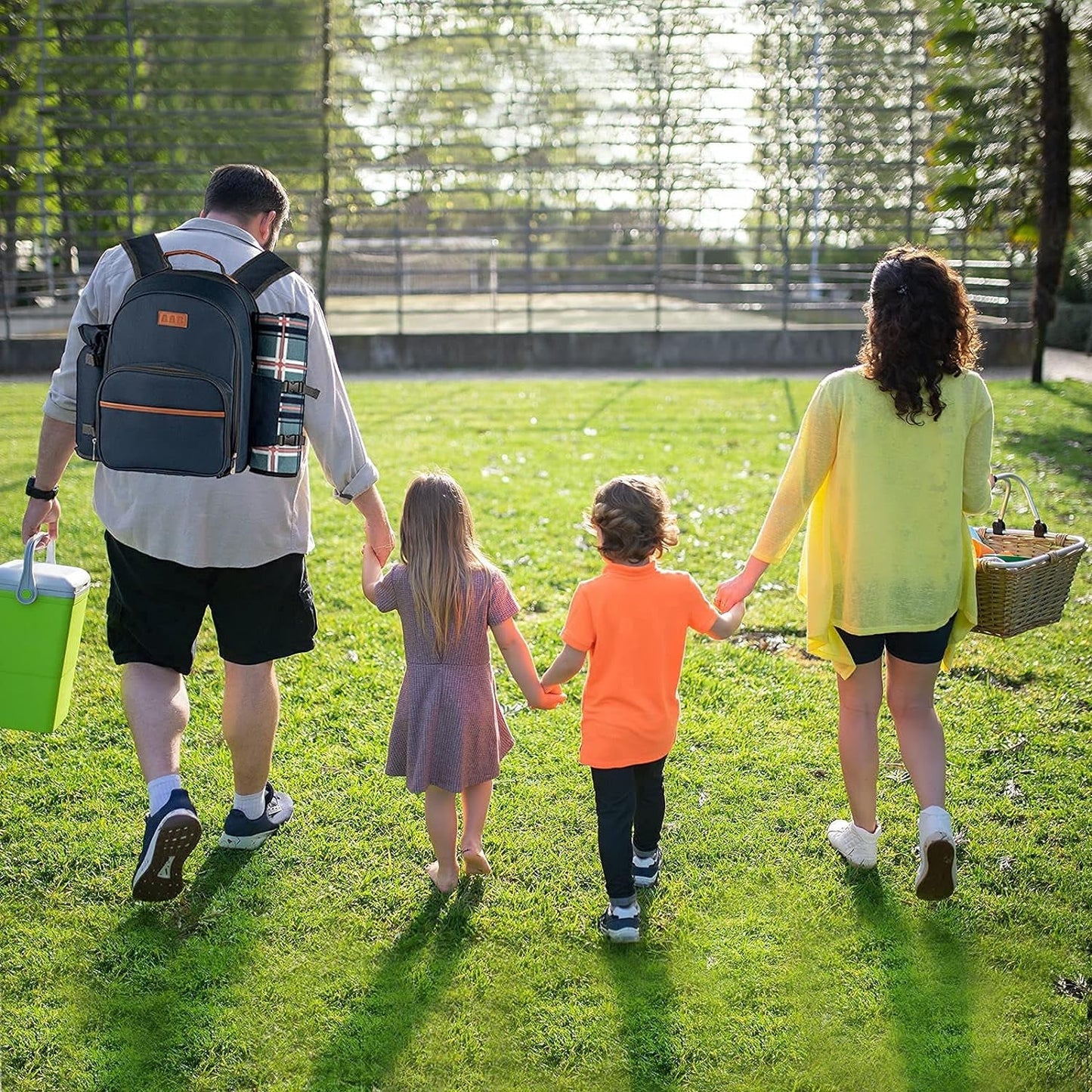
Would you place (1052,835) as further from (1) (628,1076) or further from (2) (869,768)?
(1) (628,1076)

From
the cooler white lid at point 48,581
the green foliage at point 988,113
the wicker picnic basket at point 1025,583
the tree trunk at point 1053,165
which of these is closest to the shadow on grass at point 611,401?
the tree trunk at point 1053,165

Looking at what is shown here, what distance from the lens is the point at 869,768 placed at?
3.59 meters

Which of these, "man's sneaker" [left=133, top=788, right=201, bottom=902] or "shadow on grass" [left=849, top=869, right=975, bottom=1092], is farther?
"man's sneaker" [left=133, top=788, right=201, bottom=902]

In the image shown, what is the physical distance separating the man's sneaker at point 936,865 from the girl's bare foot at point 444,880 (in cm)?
135

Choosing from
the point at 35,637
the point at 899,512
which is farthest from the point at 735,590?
the point at 35,637

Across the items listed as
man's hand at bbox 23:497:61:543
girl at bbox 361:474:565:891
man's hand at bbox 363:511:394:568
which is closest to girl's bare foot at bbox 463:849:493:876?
girl at bbox 361:474:565:891

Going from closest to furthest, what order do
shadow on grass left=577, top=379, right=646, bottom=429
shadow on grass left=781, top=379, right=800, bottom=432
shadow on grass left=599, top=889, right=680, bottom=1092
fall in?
shadow on grass left=599, top=889, right=680, bottom=1092
shadow on grass left=781, top=379, right=800, bottom=432
shadow on grass left=577, top=379, right=646, bottom=429

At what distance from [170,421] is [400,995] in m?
1.63

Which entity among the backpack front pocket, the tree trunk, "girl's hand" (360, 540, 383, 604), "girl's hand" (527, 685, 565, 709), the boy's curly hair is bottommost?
"girl's hand" (527, 685, 565, 709)

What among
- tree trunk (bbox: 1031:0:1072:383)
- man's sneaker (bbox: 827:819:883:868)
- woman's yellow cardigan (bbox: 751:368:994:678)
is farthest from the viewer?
tree trunk (bbox: 1031:0:1072:383)

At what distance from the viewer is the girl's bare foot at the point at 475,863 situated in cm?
352

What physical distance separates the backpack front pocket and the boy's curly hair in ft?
3.37

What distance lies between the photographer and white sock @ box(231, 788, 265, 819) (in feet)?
12.3

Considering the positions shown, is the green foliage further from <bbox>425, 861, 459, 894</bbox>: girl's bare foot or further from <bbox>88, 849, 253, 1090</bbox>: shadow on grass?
<bbox>88, 849, 253, 1090</bbox>: shadow on grass
